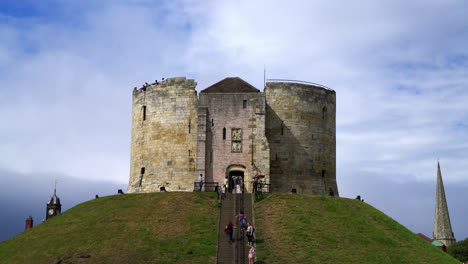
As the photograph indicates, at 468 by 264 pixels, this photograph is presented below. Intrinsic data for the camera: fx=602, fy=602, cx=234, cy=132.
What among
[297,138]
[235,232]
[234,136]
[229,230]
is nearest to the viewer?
[229,230]

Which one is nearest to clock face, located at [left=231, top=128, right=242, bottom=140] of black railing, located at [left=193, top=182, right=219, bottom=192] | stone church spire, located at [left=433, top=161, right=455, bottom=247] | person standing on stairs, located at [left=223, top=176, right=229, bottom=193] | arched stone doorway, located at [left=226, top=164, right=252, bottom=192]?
arched stone doorway, located at [left=226, top=164, right=252, bottom=192]

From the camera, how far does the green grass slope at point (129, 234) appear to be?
1419 inches

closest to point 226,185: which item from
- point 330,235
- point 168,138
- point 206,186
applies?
point 206,186

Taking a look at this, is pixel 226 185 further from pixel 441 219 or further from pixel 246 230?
pixel 441 219

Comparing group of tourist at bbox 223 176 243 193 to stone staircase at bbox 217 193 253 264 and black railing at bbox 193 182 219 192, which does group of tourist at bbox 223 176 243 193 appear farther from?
stone staircase at bbox 217 193 253 264

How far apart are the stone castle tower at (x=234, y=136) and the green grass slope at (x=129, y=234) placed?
5270 mm

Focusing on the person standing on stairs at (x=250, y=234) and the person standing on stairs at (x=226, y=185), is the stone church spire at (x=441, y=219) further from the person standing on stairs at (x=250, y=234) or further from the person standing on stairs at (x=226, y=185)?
the person standing on stairs at (x=250, y=234)

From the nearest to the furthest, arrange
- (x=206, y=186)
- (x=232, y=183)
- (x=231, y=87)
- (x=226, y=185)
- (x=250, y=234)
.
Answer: (x=250, y=234) → (x=226, y=185) → (x=206, y=186) → (x=232, y=183) → (x=231, y=87)

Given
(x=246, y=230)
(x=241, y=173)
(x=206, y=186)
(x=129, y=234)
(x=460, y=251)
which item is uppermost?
(x=241, y=173)

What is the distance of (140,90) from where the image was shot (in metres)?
54.9

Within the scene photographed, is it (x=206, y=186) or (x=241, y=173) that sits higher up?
(x=241, y=173)

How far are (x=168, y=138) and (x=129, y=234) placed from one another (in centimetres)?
1401

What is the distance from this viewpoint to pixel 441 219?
346ft

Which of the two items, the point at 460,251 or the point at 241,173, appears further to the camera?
the point at 460,251
